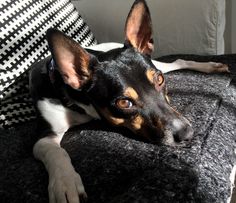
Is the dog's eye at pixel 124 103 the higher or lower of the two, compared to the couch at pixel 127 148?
higher

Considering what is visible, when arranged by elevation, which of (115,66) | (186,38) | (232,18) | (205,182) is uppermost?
(115,66)

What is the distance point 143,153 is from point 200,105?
0.34 m

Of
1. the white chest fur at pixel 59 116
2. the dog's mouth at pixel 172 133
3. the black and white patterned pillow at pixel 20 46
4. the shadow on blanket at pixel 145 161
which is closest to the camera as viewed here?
the shadow on blanket at pixel 145 161

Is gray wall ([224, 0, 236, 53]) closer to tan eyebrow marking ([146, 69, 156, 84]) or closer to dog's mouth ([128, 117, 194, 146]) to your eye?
tan eyebrow marking ([146, 69, 156, 84])

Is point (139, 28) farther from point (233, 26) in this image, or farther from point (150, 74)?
point (233, 26)

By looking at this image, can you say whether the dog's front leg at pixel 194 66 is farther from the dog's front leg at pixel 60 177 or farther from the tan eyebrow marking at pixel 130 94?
the dog's front leg at pixel 60 177

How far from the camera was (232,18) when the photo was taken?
7.64ft

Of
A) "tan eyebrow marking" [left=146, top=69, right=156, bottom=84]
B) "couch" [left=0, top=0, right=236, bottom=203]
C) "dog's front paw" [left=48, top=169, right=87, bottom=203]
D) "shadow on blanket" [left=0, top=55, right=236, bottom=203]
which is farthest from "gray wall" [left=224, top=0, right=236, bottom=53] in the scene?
"dog's front paw" [left=48, top=169, right=87, bottom=203]

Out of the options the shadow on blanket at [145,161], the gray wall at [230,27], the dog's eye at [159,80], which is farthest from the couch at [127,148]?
the gray wall at [230,27]

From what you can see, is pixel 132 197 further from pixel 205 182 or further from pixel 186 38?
pixel 186 38

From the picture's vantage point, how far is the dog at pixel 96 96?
118 cm

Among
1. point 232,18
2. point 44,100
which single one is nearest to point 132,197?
point 44,100

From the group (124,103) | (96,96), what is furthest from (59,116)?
(124,103)

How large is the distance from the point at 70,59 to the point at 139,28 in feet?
0.95
